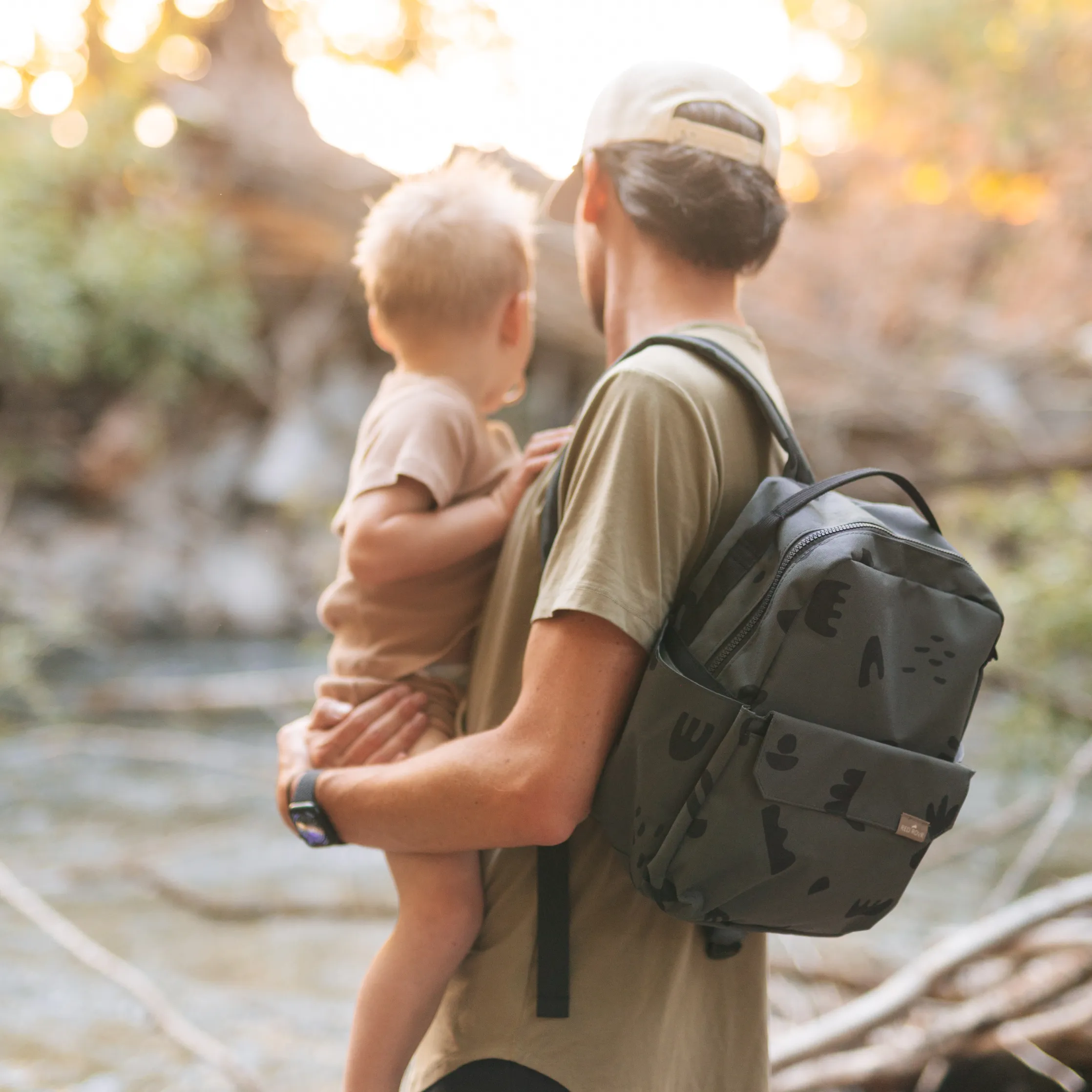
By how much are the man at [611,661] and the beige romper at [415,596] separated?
63 millimetres

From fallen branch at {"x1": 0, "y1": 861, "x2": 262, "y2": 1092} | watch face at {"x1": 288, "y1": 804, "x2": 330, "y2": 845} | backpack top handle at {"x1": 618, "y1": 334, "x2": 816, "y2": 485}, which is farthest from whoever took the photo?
fallen branch at {"x1": 0, "y1": 861, "x2": 262, "y2": 1092}

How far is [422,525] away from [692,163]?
1.67 feet

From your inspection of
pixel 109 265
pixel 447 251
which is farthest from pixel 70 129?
pixel 447 251

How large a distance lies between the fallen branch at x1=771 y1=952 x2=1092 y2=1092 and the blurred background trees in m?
3.32

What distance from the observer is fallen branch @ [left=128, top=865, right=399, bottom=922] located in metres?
3.42

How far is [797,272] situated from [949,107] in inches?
86.7

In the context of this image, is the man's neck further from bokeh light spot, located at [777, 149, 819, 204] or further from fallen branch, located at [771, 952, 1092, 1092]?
bokeh light spot, located at [777, 149, 819, 204]

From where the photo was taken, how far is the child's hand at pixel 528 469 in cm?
127

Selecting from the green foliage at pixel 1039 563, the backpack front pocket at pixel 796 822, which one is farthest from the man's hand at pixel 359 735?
the green foliage at pixel 1039 563

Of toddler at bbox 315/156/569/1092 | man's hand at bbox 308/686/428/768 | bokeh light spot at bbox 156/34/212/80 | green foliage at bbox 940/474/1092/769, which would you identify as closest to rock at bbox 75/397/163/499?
bokeh light spot at bbox 156/34/212/80

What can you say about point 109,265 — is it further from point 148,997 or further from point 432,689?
point 432,689

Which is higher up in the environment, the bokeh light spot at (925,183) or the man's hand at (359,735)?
the bokeh light spot at (925,183)

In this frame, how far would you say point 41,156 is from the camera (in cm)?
749

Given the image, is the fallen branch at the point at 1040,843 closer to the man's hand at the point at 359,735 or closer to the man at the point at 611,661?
the man at the point at 611,661
